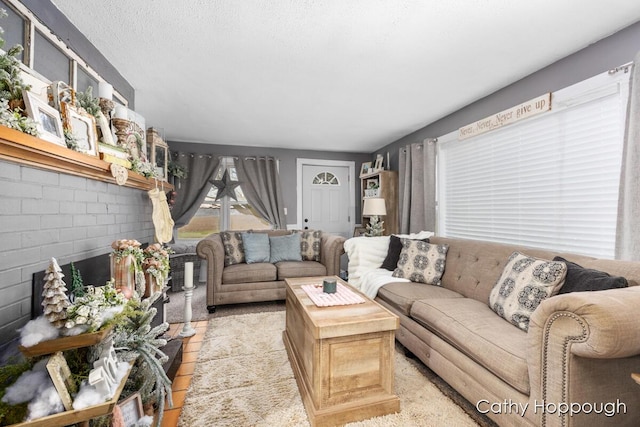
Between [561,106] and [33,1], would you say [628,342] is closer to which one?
[561,106]

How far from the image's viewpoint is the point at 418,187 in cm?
397

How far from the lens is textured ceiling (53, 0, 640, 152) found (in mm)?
1710

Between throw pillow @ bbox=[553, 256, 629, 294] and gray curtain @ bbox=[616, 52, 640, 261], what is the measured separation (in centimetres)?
68

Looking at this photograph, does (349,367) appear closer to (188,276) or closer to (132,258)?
(132,258)

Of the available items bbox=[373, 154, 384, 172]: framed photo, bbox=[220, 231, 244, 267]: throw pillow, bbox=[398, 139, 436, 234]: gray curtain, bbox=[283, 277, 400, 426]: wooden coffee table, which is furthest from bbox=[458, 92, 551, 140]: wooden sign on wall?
bbox=[220, 231, 244, 267]: throw pillow

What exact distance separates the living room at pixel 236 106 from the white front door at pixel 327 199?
1281 millimetres

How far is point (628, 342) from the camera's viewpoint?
3.20ft

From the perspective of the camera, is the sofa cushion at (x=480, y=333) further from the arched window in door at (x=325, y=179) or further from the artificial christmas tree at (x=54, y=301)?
the arched window in door at (x=325, y=179)

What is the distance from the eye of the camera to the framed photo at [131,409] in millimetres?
1201

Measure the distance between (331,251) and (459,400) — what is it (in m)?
2.07

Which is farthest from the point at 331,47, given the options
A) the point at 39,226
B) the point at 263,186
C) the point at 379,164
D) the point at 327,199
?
the point at 327,199

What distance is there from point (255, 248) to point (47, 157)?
2.34 metres

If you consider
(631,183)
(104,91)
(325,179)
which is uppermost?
(104,91)

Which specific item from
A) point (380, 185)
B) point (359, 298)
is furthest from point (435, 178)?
point (359, 298)
